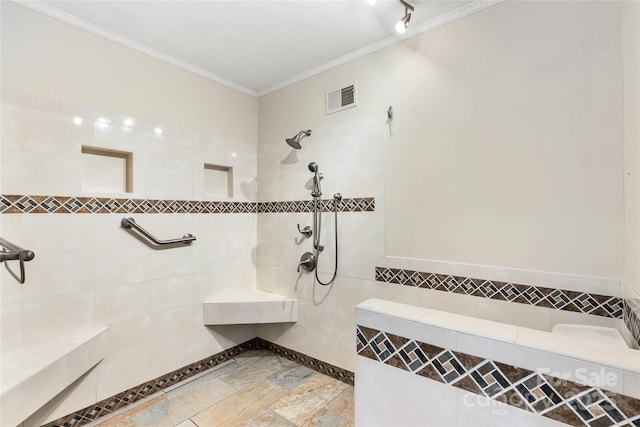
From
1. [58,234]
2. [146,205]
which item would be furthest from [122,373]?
[146,205]

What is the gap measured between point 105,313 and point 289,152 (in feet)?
5.88

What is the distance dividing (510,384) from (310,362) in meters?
1.82

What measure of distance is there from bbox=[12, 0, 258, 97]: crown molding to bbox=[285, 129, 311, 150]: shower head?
83cm

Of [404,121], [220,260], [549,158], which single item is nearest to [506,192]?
[549,158]

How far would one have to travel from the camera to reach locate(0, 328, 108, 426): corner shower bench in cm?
123

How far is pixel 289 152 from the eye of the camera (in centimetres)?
257

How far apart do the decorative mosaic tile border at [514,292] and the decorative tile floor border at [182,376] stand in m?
0.91

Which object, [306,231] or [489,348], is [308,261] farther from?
[489,348]

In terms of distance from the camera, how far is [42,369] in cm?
138

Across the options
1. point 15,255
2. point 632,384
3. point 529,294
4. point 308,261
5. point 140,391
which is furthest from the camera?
point 308,261

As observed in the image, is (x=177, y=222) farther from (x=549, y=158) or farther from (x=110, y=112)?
(x=549, y=158)

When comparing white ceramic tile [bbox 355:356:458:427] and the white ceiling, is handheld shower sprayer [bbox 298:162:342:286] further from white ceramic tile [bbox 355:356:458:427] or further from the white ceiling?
white ceramic tile [bbox 355:356:458:427]

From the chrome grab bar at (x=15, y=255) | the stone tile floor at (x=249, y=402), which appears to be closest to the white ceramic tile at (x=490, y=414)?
the stone tile floor at (x=249, y=402)

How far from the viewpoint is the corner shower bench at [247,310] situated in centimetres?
239
